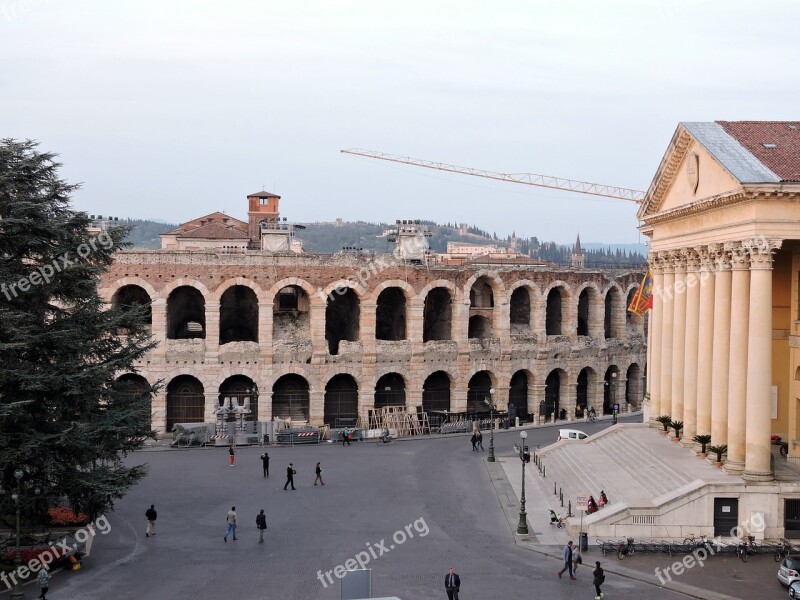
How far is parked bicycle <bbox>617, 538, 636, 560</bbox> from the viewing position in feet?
99.0

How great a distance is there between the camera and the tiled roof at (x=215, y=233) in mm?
81188

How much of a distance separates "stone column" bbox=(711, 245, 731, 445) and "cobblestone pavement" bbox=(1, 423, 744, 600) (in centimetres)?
862

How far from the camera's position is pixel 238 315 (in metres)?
63.9

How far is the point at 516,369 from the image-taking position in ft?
204

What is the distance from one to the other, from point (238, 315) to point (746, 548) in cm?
4230

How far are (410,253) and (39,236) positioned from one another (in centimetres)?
4832

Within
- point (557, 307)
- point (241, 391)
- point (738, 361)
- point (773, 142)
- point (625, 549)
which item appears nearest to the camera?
point (625, 549)

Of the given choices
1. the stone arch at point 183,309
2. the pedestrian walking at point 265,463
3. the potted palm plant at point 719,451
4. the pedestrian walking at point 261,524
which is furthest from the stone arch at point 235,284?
the potted palm plant at point 719,451

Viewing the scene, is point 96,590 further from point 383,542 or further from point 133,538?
point 383,542

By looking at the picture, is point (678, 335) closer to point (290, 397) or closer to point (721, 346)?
point (721, 346)

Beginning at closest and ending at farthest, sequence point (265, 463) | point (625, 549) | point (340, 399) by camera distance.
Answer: point (625, 549)
point (265, 463)
point (340, 399)

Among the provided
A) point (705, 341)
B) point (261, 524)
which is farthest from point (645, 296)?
point (261, 524)

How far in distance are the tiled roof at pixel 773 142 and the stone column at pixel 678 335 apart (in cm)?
628

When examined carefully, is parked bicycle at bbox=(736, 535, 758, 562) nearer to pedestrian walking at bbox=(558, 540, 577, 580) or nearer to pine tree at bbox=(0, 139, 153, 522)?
pedestrian walking at bbox=(558, 540, 577, 580)
